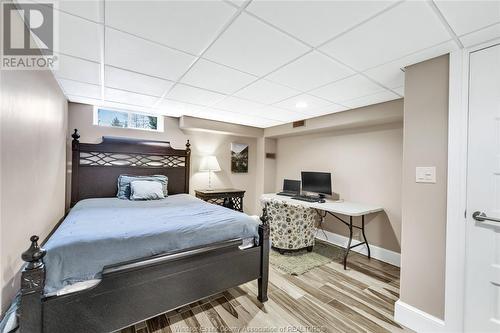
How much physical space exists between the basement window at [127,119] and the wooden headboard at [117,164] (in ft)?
0.97

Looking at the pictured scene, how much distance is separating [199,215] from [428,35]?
2454 mm

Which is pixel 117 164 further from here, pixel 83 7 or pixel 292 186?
pixel 292 186

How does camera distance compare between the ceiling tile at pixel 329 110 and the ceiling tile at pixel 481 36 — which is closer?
the ceiling tile at pixel 481 36

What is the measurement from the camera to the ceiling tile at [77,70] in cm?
202

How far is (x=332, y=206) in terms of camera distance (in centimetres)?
330

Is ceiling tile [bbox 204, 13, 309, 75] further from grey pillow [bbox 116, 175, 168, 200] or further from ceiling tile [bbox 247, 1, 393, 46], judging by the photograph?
grey pillow [bbox 116, 175, 168, 200]

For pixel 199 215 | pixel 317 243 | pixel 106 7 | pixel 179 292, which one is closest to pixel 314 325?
pixel 179 292

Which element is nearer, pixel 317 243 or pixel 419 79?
pixel 419 79

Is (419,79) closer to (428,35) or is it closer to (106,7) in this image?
(428,35)

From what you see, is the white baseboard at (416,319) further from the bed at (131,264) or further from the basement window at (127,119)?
the basement window at (127,119)

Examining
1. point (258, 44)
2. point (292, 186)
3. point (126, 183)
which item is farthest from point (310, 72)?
point (126, 183)

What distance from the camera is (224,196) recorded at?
14.7 feet

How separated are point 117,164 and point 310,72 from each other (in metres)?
3.37

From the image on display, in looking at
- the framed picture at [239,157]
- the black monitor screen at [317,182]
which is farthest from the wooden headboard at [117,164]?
the black monitor screen at [317,182]
